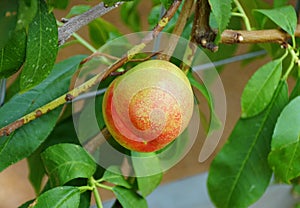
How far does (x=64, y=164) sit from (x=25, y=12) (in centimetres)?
19

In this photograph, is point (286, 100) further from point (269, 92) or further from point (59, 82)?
point (59, 82)

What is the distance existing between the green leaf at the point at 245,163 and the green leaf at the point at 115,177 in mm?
102

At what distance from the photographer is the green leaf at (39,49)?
1.06 ft

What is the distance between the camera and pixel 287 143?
1.51 ft

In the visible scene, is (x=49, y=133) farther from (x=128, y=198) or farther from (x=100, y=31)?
(x=100, y=31)

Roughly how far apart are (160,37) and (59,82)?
96 millimetres

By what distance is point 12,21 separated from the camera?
27 cm

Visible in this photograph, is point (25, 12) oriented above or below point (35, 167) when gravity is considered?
above

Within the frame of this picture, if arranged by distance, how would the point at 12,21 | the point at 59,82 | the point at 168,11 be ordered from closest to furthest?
the point at 12,21, the point at 168,11, the point at 59,82

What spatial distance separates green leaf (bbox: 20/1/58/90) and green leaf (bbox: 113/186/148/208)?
15 centimetres

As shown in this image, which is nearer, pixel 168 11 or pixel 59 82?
pixel 168 11

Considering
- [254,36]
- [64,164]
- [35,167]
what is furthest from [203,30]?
[35,167]

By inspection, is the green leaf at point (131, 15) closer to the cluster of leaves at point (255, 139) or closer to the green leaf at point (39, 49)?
the cluster of leaves at point (255, 139)

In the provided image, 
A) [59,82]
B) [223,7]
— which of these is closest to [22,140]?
[59,82]
